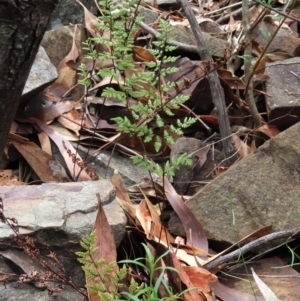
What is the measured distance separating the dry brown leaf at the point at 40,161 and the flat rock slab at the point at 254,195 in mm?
702

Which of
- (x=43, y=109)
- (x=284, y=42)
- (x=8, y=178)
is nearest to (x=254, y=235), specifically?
(x=8, y=178)

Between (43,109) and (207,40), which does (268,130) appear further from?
(43,109)

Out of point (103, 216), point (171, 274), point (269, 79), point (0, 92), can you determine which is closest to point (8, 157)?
point (103, 216)

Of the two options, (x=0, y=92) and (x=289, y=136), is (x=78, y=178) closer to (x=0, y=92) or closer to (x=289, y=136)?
(x=289, y=136)

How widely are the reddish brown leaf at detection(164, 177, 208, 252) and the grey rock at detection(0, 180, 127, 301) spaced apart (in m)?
0.28

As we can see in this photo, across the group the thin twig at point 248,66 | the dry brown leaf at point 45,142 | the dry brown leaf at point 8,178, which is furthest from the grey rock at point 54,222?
the thin twig at point 248,66

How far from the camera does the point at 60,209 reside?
7.92 feet

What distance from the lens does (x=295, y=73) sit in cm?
360

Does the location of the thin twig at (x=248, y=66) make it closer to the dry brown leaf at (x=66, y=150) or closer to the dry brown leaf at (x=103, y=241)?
the dry brown leaf at (x=66, y=150)

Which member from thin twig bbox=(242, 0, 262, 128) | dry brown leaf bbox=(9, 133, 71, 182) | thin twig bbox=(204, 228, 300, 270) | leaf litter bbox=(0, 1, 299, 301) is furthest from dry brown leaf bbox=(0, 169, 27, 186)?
thin twig bbox=(242, 0, 262, 128)

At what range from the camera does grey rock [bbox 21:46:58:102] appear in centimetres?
325

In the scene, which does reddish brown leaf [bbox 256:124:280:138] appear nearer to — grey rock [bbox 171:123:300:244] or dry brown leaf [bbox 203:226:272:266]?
grey rock [bbox 171:123:300:244]

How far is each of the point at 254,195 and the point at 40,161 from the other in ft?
3.56

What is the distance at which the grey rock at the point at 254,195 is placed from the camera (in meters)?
2.65
